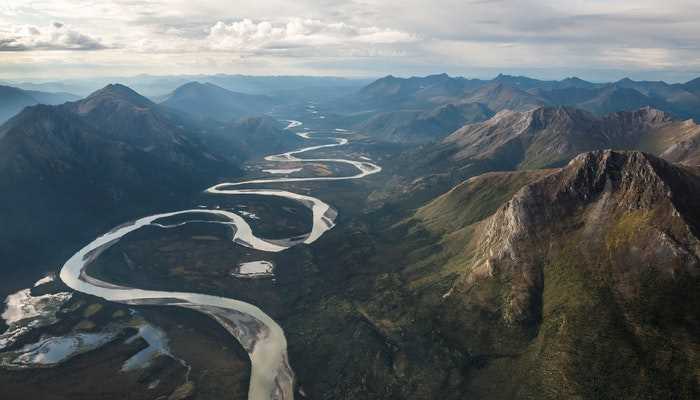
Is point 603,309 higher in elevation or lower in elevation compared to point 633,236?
lower

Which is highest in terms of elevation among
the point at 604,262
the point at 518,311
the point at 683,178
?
the point at 683,178

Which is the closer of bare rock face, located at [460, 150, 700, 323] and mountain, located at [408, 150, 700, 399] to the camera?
mountain, located at [408, 150, 700, 399]

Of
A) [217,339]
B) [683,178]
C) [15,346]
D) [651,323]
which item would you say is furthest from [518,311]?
[15,346]

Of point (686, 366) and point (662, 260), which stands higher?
point (662, 260)

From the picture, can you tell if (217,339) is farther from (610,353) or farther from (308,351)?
(610,353)

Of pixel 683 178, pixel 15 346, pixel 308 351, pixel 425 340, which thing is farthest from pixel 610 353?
pixel 15 346

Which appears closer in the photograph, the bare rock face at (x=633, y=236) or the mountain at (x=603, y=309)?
the mountain at (x=603, y=309)

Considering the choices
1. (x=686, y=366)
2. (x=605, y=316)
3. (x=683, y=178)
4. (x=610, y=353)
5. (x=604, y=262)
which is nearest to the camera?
(x=686, y=366)

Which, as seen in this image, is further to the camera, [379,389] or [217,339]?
[217,339]

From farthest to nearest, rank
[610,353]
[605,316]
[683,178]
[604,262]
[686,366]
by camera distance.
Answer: [683,178]
[604,262]
[605,316]
[610,353]
[686,366]

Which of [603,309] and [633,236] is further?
[633,236]

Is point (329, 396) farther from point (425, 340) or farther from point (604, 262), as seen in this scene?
point (604, 262)
